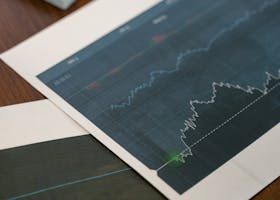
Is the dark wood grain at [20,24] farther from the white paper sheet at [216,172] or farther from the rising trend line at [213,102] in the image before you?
the rising trend line at [213,102]

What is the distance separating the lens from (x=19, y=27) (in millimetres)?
756

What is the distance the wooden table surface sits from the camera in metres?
0.68

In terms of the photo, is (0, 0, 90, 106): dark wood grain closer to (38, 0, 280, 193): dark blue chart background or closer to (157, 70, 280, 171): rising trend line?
(38, 0, 280, 193): dark blue chart background

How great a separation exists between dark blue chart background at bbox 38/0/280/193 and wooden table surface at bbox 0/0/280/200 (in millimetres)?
34

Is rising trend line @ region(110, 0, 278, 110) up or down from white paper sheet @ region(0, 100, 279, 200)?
up

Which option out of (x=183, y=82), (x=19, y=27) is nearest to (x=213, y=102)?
(x=183, y=82)

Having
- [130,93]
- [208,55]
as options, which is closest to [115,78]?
[130,93]

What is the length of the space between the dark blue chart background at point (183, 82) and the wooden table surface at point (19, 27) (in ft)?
0.11

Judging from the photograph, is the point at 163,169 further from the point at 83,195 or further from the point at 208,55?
the point at 208,55

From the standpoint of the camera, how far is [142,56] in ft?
2.42

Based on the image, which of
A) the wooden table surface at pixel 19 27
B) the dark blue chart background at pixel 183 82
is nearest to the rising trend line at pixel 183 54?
the dark blue chart background at pixel 183 82

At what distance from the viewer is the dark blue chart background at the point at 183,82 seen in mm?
642

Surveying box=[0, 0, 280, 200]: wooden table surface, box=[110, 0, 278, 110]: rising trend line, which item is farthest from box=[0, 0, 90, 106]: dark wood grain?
box=[110, 0, 278, 110]: rising trend line

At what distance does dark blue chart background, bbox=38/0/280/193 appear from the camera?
64cm
